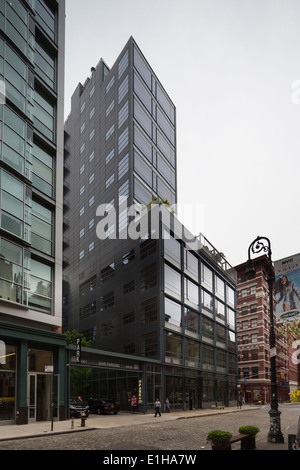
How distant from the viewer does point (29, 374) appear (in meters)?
26.5

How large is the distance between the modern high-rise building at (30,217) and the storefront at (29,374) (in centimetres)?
5

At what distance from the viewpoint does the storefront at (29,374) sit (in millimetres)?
24463

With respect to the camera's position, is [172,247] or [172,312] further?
[172,247]

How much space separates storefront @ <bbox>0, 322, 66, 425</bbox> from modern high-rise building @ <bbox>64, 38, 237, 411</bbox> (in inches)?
110

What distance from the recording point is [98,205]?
215 feet

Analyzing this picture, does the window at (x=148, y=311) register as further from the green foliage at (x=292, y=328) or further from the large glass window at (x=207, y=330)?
the green foliage at (x=292, y=328)

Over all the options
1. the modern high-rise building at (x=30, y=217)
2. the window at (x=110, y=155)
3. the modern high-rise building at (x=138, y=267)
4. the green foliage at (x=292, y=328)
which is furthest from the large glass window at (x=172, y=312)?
the green foliage at (x=292, y=328)

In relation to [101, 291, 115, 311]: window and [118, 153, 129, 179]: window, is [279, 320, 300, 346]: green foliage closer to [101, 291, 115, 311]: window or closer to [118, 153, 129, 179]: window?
[118, 153, 129, 179]: window

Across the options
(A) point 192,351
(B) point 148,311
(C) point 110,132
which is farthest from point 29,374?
(C) point 110,132

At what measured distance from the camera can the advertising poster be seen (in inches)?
484

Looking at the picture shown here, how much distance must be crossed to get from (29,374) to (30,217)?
9.82 m

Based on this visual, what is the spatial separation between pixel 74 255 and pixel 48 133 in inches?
1746

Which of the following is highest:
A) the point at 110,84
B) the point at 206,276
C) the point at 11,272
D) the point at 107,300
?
the point at 110,84

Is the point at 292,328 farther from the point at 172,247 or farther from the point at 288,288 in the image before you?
the point at 172,247
